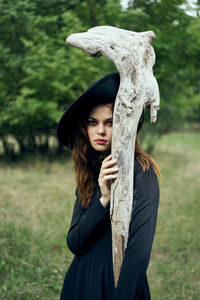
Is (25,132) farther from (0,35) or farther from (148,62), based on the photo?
(148,62)

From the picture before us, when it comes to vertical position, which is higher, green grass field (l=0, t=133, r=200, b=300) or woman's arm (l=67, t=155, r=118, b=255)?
woman's arm (l=67, t=155, r=118, b=255)

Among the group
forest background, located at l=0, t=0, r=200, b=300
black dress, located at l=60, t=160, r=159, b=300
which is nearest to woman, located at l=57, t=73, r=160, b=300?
black dress, located at l=60, t=160, r=159, b=300

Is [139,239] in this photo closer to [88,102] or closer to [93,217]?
[93,217]

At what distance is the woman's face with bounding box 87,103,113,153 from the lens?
173cm

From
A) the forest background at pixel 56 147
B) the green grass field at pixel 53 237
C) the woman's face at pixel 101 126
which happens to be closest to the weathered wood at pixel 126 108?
the woman's face at pixel 101 126

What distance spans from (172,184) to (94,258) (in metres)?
6.76

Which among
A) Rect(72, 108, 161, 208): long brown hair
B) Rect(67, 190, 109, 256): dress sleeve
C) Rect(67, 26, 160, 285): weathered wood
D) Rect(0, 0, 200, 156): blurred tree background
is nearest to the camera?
Rect(67, 26, 160, 285): weathered wood

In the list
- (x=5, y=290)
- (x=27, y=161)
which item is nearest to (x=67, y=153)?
(x=27, y=161)

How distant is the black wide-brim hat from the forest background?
154 cm

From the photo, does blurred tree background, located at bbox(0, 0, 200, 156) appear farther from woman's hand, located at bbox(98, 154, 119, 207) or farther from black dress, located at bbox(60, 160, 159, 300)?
black dress, located at bbox(60, 160, 159, 300)

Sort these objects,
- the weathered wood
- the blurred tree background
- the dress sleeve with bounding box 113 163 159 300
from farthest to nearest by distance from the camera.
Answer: the blurred tree background → the weathered wood → the dress sleeve with bounding box 113 163 159 300

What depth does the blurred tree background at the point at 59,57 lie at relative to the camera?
15.9ft

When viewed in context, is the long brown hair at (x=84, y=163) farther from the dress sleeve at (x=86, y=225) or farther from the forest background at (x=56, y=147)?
the forest background at (x=56, y=147)

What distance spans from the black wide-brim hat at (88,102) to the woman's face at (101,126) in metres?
0.03
